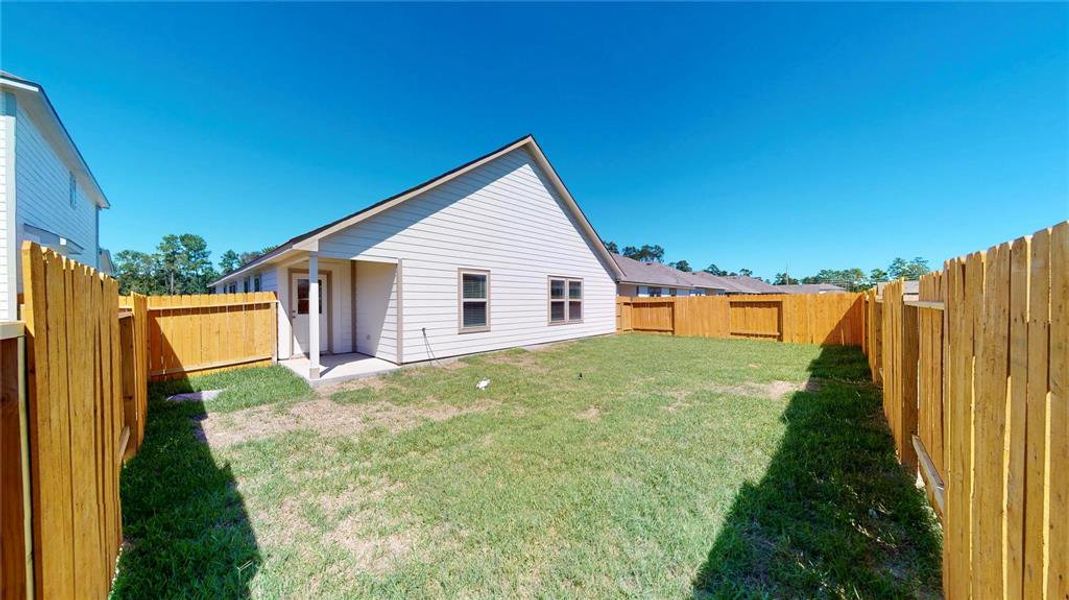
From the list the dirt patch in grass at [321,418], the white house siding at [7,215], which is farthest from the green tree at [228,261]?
the dirt patch in grass at [321,418]

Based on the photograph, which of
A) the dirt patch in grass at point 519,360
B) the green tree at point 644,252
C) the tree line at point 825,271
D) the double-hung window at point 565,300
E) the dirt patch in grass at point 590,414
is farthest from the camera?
the green tree at point 644,252

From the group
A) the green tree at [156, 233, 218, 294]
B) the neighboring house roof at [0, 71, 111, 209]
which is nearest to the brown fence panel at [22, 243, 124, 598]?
the neighboring house roof at [0, 71, 111, 209]

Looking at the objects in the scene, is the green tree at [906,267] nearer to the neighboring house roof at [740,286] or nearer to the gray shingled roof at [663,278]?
the neighboring house roof at [740,286]

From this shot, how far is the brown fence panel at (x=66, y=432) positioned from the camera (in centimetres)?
125

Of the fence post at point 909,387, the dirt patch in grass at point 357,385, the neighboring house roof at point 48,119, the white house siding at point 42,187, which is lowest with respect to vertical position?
the dirt patch in grass at point 357,385

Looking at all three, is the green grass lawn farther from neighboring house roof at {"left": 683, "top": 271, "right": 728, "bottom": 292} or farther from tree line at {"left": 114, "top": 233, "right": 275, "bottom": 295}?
tree line at {"left": 114, "top": 233, "right": 275, "bottom": 295}

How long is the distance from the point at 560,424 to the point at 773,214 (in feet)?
92.8

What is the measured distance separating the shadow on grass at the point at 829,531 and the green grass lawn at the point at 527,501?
0.04 feet

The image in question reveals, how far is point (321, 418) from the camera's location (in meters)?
4.98

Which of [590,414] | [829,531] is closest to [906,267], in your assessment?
[590,414]

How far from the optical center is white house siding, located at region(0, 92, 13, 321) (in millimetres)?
6145

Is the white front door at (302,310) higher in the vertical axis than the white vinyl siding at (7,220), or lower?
lower

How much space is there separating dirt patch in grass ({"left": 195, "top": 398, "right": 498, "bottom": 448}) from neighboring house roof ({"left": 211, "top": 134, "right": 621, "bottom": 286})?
10.7 ft

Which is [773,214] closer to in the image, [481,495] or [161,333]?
[481,495]
